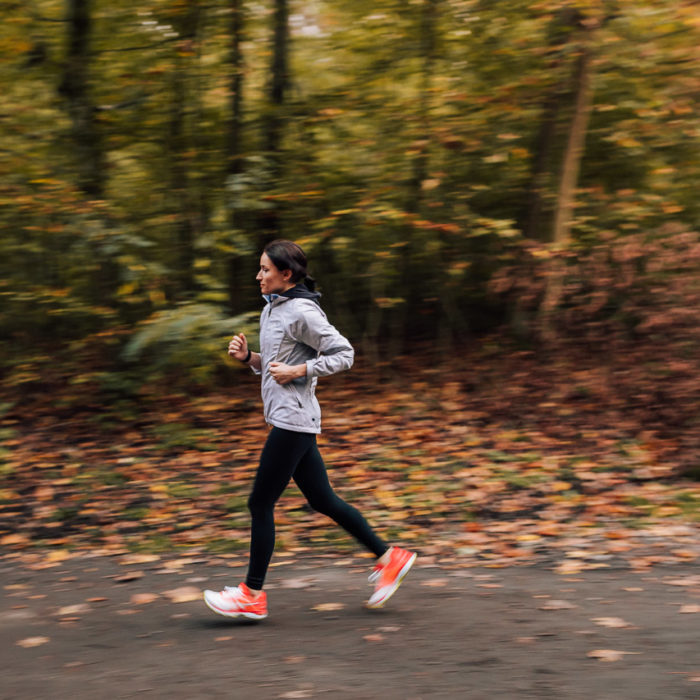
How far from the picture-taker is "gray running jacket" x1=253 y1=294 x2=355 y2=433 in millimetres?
4336

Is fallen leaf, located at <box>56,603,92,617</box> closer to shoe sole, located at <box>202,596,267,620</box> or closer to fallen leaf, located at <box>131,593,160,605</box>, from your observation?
fallen leaf, located at <box>131,593,160,605</box>

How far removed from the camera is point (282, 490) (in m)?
4.55

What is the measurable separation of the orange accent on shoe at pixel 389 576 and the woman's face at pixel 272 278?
1603mm

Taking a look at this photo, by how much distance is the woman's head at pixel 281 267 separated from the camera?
173 inches

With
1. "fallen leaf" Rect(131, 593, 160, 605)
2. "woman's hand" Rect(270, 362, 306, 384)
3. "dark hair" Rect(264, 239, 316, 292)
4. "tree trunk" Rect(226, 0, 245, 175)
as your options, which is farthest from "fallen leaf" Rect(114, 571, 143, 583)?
"tree trunk" Rect(226, 0, 245, 175)

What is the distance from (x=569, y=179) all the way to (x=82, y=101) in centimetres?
540

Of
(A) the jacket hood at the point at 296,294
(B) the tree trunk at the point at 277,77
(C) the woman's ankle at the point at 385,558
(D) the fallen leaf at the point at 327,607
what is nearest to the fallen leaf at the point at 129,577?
(D) the fallen leaf at the point at 327,607

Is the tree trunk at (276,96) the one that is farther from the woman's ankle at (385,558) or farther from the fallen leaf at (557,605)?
the fallen leaf at (557,605)

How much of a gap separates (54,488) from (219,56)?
4.88 m

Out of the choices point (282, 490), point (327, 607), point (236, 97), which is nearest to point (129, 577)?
point (327, 607)

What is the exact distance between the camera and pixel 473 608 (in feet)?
15.3

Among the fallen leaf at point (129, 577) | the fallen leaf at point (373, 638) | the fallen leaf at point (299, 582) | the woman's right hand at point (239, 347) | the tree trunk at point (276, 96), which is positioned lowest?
the fallen leaf at point (129, 577)

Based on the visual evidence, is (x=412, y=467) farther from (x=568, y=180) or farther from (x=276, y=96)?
(x=276, y=96)

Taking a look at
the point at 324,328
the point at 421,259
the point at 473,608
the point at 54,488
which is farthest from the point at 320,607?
the point at 421,259
